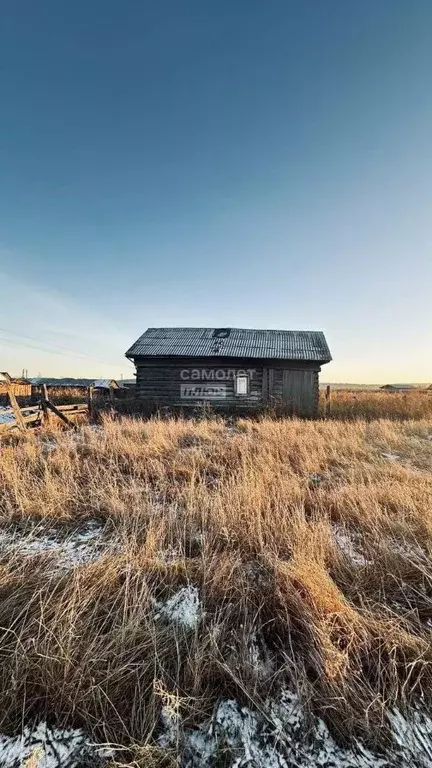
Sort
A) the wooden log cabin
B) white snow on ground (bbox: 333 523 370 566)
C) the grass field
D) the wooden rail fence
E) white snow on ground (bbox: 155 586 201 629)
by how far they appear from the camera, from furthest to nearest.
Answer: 1. the wooden log cabin
2. the wooden rail fence
3. white snow on ground (bbox: 333 523 370 566)
4. white snow on ground (bbox: 155 586 201 629)
5. the grass field

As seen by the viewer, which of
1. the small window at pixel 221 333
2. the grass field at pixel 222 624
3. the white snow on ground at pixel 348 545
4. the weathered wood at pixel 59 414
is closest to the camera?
the grass field at pixel 222 624

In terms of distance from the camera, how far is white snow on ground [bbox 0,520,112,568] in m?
2.71

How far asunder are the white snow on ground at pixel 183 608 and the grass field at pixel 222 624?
12 mm

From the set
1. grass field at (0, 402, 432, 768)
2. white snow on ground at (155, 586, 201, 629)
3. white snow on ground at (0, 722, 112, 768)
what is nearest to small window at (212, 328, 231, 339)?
grass field at (0, 402, 432, 768)

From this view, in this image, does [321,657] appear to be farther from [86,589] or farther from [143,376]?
[143,376]

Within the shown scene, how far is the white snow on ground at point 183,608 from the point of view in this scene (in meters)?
2.00

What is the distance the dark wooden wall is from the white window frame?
0.50ft

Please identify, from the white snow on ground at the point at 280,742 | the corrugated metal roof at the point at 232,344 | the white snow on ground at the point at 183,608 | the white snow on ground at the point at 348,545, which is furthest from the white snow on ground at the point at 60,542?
the corrugated metal roof at the point at 232,344

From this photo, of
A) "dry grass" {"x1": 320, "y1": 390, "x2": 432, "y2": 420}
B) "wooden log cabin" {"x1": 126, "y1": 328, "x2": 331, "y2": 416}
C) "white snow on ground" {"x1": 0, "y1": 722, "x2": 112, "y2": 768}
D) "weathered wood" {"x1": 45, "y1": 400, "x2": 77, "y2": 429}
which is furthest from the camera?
"wooden log cabin" {"x1": 126, "y1": 328, "x2": 331, "y2": 416}

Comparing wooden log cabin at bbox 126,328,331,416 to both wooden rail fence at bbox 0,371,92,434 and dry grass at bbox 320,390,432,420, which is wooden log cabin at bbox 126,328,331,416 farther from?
wooden rail fence at bbox 0,371,92,434

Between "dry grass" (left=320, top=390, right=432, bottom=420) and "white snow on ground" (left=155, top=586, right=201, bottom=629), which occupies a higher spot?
"dry grass" (left=320, top=390, right=432, bottom=420)

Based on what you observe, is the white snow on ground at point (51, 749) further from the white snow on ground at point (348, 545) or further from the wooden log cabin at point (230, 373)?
the wooden log cabin at point (230, 373)

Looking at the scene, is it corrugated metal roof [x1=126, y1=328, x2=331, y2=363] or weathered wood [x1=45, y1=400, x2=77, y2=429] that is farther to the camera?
corrugated metal roof [x1=126, y1=328, x2=331, y2=363]

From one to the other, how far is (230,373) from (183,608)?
48.3 feet
